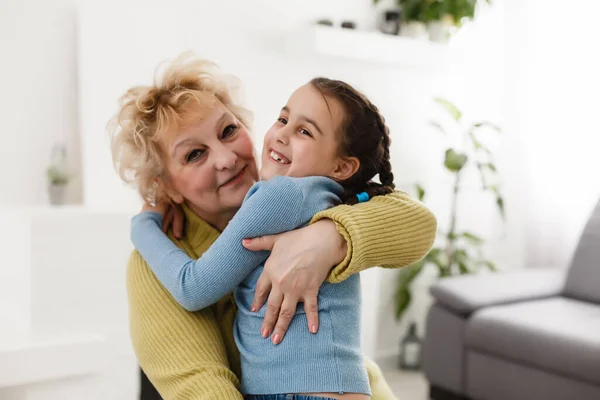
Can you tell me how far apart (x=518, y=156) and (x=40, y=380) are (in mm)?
3275

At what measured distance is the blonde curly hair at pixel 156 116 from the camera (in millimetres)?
1521

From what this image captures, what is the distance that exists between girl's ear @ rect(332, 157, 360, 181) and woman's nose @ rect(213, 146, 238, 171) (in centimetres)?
22

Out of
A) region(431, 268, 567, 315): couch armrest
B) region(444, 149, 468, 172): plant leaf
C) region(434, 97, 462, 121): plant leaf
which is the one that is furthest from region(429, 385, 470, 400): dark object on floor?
region(434, 97, 462, 121): plant leaf

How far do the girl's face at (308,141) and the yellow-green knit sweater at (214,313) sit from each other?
0.11 m

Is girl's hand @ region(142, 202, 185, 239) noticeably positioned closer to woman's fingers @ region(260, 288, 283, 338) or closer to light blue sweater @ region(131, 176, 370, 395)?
light blue sweater @ region(131, 176, 370, 395)

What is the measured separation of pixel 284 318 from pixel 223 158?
39cm

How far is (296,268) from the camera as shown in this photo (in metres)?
1.26

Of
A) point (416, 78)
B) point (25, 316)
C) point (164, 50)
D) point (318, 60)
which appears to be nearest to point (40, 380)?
point (25, 316)

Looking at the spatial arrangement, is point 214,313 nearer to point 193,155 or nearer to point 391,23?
point 193,155

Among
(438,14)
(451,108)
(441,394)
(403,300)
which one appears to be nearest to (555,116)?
(451,108)

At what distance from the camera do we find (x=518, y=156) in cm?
466

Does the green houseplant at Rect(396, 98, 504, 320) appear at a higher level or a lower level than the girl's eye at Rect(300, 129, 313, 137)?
lower

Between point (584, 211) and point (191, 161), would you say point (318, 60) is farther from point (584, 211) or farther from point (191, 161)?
point (191, 161)

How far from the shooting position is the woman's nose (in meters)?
1.50
